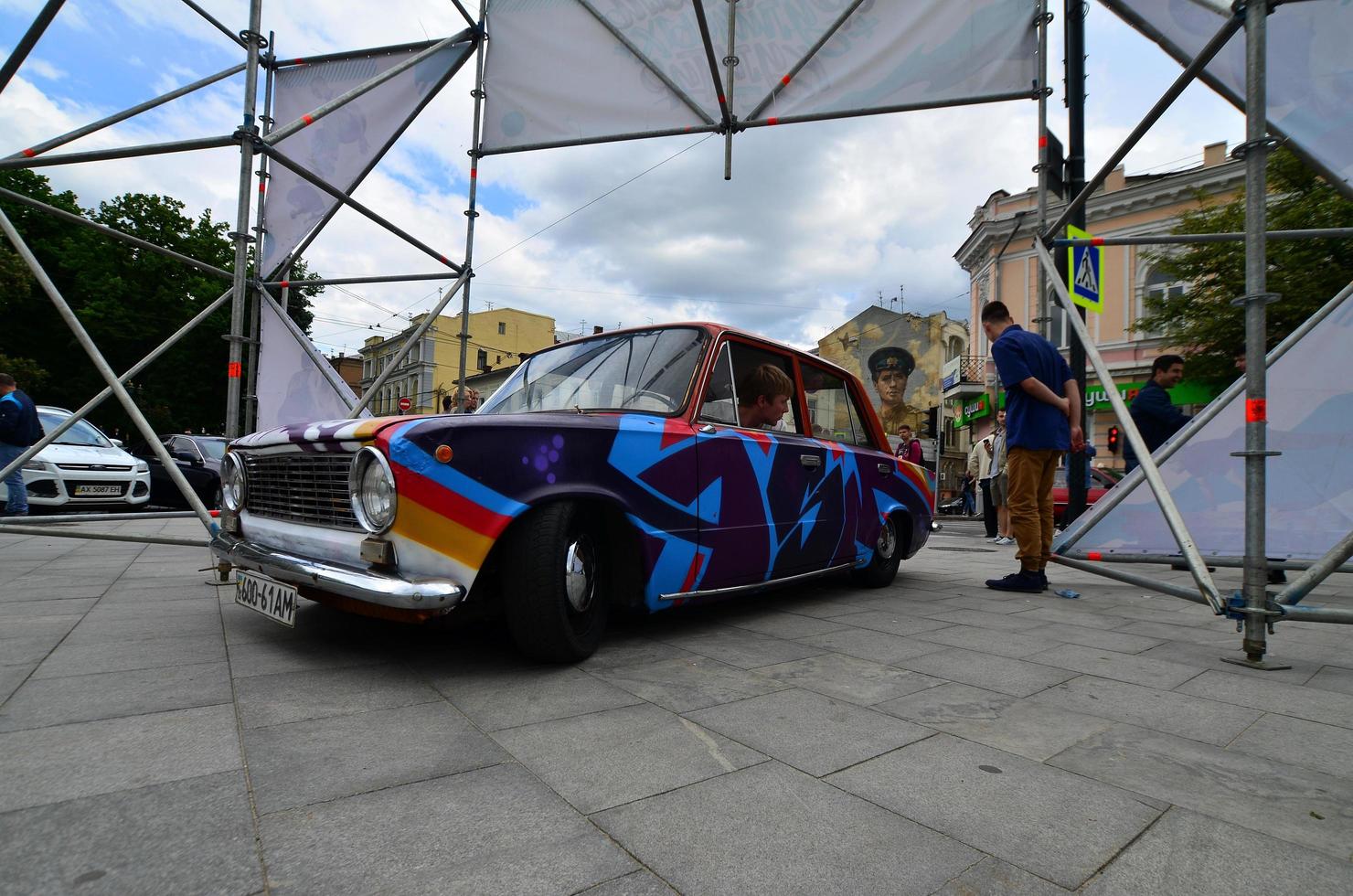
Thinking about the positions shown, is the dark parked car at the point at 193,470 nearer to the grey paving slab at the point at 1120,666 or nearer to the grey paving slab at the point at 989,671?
the grey paving slab at the point at 989,671

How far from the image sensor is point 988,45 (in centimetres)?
560

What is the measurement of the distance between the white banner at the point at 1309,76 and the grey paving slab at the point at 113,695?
5374 millimetres

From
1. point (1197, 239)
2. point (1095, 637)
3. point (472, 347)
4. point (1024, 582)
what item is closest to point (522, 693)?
point (1095, 637)

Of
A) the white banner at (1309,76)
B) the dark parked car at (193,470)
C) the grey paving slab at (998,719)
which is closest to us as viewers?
the grey paving slab at (998,719)

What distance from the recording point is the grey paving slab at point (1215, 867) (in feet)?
4.75

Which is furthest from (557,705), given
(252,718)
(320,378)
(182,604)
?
(320,378)

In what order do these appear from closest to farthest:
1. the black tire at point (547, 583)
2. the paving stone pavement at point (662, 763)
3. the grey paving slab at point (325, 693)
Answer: the paving stone pavement at point (662, 763) → the grey paving slab at point (325, 693) → the black tire at point (547, 583)

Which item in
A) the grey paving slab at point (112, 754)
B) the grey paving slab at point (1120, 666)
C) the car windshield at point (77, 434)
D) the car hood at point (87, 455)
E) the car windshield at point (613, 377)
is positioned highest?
the car windshield at point (613, 377)

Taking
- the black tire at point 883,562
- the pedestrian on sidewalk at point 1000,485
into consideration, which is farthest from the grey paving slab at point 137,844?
the pedestrian on sidewalk at point 1000,485

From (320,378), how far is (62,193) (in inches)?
1267

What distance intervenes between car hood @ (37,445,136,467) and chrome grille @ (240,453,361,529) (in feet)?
29.5

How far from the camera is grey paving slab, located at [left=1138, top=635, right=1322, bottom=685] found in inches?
120

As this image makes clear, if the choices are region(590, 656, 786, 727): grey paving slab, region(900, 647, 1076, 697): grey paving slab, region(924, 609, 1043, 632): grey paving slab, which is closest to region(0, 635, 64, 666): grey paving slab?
region(590, 656, 786, 727): grey paving slab

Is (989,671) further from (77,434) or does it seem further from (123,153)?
(77,434)
